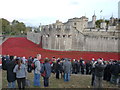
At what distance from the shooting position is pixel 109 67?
11.4 meters

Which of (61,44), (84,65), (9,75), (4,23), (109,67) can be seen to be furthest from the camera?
(4,23)

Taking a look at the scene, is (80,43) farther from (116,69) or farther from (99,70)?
(99,70)

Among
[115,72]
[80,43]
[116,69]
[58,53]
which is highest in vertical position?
[80,43]

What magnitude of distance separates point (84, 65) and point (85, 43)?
16.6m

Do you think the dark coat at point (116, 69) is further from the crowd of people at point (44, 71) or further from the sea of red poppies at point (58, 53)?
the sea of red poppies at point (58, 53)

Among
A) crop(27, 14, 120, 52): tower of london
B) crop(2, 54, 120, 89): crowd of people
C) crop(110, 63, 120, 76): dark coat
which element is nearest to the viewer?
crop(2, 54, 120, 89): crowd of people

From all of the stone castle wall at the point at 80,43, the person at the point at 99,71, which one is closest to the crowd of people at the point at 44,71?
the person at the point at 99,71

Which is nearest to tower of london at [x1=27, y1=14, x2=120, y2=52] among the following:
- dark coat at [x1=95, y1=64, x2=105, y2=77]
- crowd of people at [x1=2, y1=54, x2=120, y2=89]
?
crowd of people at [x1=2, y1=54, x2=120, y2=89]

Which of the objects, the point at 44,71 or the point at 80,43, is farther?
the point at 80,43

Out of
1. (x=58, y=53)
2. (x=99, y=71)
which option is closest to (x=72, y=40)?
(x=58, y=53)

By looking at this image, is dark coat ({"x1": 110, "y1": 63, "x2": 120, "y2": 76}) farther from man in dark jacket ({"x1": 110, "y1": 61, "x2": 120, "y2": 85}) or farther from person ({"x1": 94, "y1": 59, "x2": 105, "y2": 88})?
person ({"x1": 94, "y1": 59, "x2": 105, "y2": 88})

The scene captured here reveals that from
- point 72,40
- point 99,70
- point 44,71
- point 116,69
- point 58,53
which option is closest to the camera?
point 99,70

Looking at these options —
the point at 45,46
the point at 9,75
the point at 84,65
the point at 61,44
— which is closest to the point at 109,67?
the point at 84,65

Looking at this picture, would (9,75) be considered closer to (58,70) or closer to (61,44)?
(58,70)
